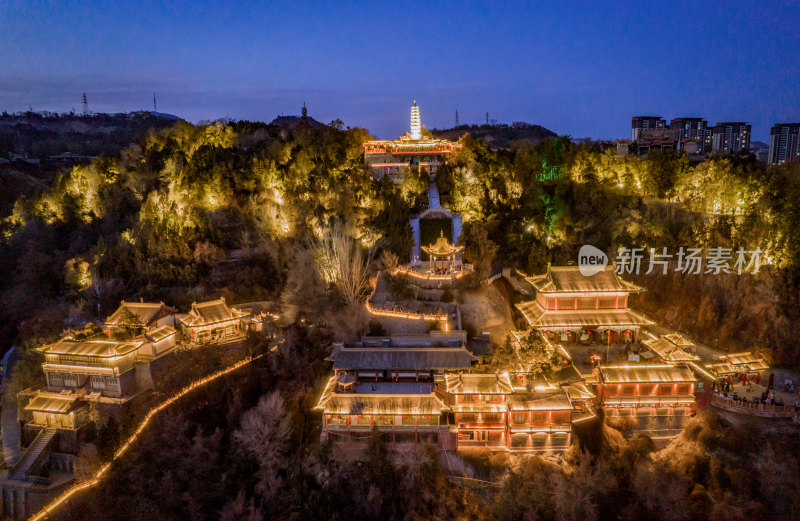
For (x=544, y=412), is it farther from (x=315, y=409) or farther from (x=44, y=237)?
(x=44, y=237)

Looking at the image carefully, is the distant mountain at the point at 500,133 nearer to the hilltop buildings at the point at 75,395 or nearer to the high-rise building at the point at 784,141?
the high-rise building at the point at 784,141

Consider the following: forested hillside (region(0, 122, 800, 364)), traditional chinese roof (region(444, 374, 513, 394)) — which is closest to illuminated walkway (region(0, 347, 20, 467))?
forested hillside (region(0, 122, 800, 364))

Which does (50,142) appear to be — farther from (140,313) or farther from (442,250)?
(442,250)

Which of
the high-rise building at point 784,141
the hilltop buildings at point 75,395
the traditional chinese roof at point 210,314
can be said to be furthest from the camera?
the high-rise building at point 784,141

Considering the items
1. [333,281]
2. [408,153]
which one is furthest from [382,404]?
[408,153]

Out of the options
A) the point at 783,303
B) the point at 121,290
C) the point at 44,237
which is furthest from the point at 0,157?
the point at 783,303

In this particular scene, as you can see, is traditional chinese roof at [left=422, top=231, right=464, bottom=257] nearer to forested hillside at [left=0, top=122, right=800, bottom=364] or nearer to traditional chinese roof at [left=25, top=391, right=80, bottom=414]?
forested hillside at [left=0, top=122, right=800, bottom=364]

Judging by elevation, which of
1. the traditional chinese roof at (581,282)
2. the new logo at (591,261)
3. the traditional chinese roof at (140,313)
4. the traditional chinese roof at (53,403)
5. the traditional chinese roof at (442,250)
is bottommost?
the traditional chinese roof at (53,403)

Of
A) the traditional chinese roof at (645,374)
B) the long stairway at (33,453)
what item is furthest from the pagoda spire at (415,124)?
the long stairway at (33,453)
